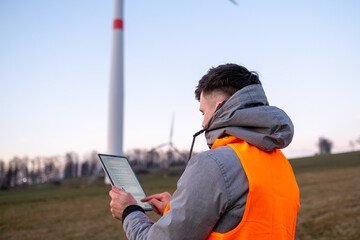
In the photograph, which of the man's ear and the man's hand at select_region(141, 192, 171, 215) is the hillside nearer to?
the man's hand at select_region(141, 192, 171, 215)

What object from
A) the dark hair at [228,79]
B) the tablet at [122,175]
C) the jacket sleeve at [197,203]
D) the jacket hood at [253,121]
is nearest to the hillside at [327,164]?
the tablet at [122,175]

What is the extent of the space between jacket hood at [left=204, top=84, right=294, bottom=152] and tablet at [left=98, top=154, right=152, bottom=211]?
2.94 ft

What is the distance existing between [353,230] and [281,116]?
8.80m

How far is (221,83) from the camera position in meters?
2.14

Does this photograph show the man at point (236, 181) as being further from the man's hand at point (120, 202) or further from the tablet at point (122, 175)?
the tablet at point (122, 175)

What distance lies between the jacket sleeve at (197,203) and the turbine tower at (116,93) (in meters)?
31.6

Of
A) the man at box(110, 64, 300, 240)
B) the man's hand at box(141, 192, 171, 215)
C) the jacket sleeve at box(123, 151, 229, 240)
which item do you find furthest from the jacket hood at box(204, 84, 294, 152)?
the man's hand at box(141, 192, 171, 215)

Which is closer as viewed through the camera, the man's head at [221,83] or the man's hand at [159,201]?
the man's head at [221,83]

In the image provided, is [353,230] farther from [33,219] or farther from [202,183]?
[33,219]

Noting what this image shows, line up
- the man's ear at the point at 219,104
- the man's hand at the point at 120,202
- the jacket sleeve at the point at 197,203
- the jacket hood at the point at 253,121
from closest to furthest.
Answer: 1. the jacket sleeve at the point at 197,203
2. the jacket hood at the point at 253,121
3. the man's ear at the point at 219,104
4. the man's hand at the point at 120,202

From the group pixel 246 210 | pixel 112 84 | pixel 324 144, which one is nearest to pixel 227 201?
pixel 246 210

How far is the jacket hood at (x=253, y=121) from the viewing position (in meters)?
1.92

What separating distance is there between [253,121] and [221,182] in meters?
0.40

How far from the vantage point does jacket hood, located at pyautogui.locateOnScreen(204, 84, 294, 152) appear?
192 centimetres
